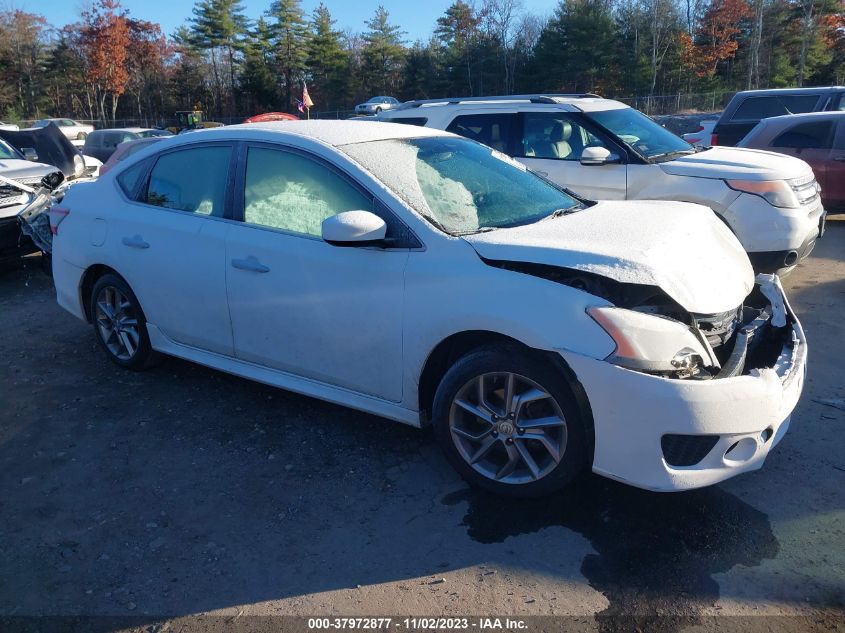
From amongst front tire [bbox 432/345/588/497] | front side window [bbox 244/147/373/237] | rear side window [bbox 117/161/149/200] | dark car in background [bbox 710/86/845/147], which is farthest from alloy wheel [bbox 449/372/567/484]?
dark car in background [bbox 710/86/845/147]

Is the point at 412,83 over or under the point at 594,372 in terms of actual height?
over

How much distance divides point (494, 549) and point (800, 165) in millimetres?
5915

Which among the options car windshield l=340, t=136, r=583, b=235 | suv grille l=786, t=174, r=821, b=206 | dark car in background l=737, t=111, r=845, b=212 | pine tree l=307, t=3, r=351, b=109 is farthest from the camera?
pine tree l=307, t=3, r=351, b=109

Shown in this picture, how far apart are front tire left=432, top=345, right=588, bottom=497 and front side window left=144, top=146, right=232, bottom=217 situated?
1.94 metres

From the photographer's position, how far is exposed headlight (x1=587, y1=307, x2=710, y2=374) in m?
2.77

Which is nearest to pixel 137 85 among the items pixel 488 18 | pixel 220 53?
pixel 220 53

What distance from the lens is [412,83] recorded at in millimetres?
54312

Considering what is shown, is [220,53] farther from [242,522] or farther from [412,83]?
[242,522]

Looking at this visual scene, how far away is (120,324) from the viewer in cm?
488

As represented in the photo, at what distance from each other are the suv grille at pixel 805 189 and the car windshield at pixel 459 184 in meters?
3.33

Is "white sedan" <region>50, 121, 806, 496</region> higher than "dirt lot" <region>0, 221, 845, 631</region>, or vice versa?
"white sedan" <region>50, 121, 806, 496</region>

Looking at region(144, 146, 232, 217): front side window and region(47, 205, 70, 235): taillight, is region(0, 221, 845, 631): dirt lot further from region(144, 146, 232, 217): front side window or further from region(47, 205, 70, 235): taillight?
region(47, 205, 70, 235): taillight

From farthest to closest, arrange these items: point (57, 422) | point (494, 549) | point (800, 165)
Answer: point (800, 165) → point (57, 422) → point (494, 549)

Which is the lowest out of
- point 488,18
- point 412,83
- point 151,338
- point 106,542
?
point 106,542
